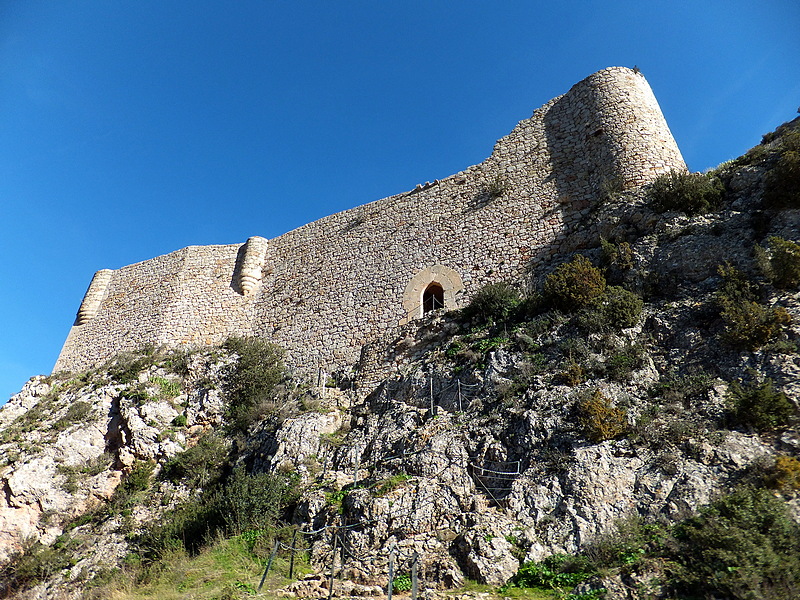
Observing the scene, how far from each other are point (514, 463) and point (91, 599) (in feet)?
20.7

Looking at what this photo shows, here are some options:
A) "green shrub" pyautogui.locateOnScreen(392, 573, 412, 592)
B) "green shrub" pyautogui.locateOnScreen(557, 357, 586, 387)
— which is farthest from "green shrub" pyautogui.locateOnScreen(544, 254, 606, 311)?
"green shrub" pyautogui.locateOnScreen(392, 573, 412, 592)

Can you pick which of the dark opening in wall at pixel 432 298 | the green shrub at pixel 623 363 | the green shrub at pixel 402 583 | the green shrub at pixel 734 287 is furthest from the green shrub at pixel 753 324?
the dark opening in wall at pixel 432 298

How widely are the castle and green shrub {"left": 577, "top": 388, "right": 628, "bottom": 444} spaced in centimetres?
455

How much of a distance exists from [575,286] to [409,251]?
15.7 ft

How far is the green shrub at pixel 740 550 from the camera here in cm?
475

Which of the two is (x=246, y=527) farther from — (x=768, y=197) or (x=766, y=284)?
(x=768, y=197)

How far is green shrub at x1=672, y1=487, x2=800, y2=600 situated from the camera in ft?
15.6

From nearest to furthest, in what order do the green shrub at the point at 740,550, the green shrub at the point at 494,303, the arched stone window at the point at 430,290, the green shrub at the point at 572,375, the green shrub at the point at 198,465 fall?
the green shrub at the point at 740,550
the green shrub at the point at 572,375
the green shrub at the point at 198,465
the green shrub at the point at 494,303
the arched stone window at the point at 430,290

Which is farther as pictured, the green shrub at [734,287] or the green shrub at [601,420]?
the green shrub at [734,287]

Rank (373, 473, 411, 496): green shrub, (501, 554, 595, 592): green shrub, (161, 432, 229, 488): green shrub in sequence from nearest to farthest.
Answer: (501, 554, 595, 592): green shrub
(373, 473, 411, 496): green shrub
(161, 432, 229, 488): green shrub

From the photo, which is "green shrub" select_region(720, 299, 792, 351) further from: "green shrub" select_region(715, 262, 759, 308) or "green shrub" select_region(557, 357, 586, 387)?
"green shrub" select_region(557, 357, 586, 387)

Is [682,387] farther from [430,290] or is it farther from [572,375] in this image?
[430,290]

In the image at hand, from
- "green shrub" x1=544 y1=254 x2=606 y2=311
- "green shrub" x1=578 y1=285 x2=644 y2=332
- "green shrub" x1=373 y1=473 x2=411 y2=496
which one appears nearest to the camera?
"green shrub" x1=373 y1=473 x2=411 y2=496

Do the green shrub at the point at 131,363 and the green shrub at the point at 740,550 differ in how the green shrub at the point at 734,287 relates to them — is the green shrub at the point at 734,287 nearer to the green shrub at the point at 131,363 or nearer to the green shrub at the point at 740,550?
the green shrub at the point at 740,550
